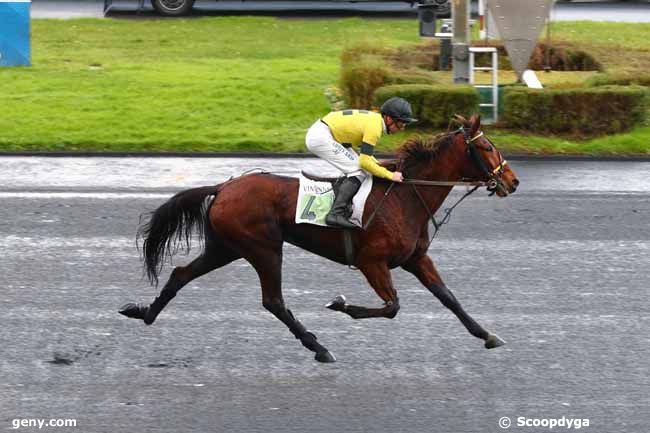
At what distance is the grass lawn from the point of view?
16734mm

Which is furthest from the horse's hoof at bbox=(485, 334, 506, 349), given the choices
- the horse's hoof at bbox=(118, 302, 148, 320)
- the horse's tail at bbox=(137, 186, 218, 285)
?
the horse's hoof at bbox=(118, 302, 148, 320)

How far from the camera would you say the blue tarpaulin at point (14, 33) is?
65.4 feet

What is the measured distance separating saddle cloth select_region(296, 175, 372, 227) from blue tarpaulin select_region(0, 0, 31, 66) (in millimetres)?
12477

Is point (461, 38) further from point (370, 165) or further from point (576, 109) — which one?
point (370, 165)

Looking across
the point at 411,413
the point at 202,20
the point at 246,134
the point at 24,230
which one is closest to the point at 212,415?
the point at 411,413

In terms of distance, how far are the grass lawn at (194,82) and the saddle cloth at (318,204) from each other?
Answer: 298 inches

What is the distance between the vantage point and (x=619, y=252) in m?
11.7

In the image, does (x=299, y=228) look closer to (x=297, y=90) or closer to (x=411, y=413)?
(x=411, y=413)

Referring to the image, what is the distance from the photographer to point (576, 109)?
17.1 m

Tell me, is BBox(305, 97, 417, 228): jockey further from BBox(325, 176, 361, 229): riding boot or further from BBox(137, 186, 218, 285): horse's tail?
BBox(137, 186, 218, 285): horse's tail

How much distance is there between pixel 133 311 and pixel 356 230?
1789mm

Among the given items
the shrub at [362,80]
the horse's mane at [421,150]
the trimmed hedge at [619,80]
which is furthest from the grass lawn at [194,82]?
the horse's mane at [421,150]

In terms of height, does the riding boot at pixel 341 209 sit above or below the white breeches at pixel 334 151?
below

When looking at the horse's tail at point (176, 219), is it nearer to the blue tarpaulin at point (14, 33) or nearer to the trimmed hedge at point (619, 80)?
the trimmed hedge at point (619, 80)
